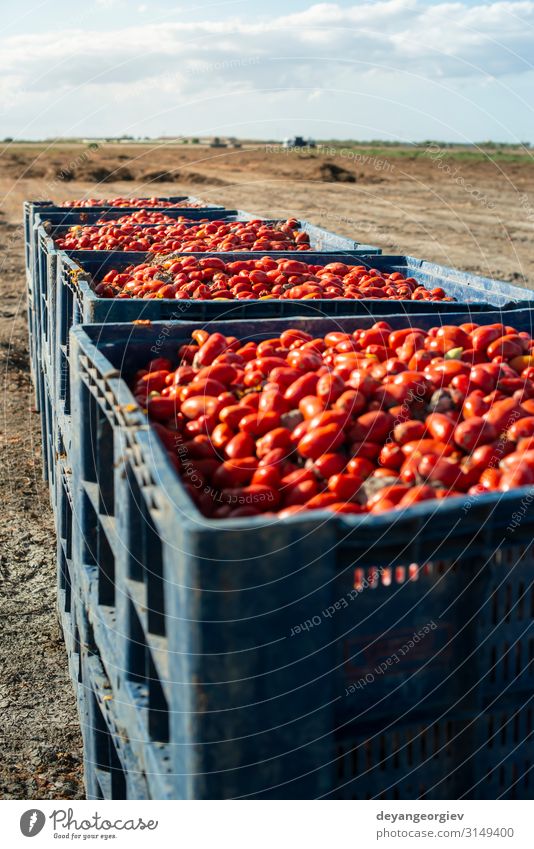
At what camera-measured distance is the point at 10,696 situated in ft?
14.9

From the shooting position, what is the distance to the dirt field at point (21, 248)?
4.32 m

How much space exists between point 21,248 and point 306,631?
2108 cm

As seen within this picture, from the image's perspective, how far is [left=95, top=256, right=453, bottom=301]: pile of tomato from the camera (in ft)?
15.9

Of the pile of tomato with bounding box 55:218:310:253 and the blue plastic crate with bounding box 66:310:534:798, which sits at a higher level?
the pile of tomato with bounding box 55:218:310:253

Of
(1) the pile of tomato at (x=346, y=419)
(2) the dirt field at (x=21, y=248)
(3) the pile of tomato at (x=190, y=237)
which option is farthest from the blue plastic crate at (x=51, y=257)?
(1) the pile of tomato at (x=346, y=419)

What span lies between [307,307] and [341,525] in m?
2.69

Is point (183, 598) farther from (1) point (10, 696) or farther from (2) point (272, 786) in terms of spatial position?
(1) point (10, 696)

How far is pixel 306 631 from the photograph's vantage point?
73.3 inches

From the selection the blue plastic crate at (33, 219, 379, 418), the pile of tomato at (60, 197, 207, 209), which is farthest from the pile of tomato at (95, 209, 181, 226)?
the pile of tomato at (60, 197, 207, 209)

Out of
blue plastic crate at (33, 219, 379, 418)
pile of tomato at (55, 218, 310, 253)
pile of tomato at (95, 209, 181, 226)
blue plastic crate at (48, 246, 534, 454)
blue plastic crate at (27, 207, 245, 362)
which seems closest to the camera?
blue plastic crate at (48, 246, 534, 454)

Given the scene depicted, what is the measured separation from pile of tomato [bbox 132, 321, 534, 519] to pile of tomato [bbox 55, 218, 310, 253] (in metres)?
3.09

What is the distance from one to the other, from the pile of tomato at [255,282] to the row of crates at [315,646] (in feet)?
7.35
